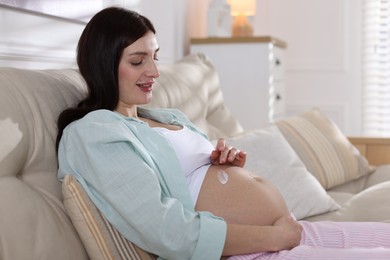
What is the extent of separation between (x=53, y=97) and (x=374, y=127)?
12.4ft

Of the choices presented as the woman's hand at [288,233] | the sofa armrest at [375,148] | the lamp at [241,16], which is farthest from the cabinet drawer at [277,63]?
the woman's hand at [288,233]

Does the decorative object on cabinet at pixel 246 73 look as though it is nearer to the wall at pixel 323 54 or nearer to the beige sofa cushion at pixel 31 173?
the wall at pixel 323 54

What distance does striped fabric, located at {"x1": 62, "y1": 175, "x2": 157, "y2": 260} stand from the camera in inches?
59.0

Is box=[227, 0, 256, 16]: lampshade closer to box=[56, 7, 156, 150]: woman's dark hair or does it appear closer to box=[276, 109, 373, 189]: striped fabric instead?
box=[276, 109, 373, 189]: striped fabric

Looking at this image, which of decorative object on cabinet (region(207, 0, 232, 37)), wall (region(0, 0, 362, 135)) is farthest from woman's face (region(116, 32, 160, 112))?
Answer: wall (region(0, 0, 362, 135))

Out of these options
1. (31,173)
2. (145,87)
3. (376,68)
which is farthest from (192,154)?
(376,68)

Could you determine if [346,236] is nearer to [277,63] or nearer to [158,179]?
[158,179]

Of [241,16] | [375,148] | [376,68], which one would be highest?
[241,16]

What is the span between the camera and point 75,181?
1511 mm

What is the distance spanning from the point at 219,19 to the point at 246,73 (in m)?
0.49

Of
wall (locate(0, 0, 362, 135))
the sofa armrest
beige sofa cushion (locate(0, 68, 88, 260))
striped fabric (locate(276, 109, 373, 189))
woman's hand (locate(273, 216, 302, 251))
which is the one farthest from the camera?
wall (locate(0, 0, 362, 135))

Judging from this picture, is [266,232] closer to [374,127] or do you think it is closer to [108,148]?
[108,148]

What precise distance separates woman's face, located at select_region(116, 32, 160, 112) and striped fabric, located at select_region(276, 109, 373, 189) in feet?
3.87

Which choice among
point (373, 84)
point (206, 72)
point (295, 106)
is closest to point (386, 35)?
point (373, 84)
